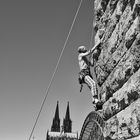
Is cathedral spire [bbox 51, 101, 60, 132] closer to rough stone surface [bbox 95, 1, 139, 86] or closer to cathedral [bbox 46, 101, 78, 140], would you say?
cathedral [bbox 46, 101, 78, 140]

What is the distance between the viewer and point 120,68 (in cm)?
253

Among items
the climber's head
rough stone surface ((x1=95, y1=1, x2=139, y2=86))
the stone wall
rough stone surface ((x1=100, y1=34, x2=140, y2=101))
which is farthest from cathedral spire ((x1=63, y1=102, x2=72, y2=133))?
rough stone surface ((x1=100, y1=34, x2=140, y2=101))

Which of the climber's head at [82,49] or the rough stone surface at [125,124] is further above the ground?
the climber's head at [82,49]

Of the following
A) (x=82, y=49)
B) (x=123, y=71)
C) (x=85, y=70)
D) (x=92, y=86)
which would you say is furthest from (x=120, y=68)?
(x=82, y=49)

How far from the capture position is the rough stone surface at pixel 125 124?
6.79ft

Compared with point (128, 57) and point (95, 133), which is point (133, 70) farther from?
point (95, 133)

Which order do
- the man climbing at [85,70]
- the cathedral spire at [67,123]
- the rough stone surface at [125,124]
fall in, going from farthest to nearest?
the cathedral spire at [67,123] → the man climbing at [85,70] → the rough stone surface at [125,124]

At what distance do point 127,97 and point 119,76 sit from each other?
12.5 inches

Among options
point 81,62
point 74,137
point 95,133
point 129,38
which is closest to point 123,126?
point 129,38

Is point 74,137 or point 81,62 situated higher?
point 74,137

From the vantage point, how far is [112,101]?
271 cm

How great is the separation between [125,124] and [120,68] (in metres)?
0.64

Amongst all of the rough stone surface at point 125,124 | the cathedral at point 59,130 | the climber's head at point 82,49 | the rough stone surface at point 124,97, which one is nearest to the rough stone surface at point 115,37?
the rough stone surface at point 124,97

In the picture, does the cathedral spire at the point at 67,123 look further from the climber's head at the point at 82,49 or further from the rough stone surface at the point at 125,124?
the rough stone surface at the point at 125,124
